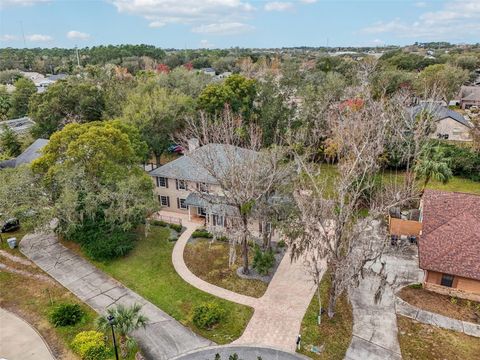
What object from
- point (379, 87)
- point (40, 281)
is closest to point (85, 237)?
point (40, 281)

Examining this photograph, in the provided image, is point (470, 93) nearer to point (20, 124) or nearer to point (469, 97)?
point (469, 97)

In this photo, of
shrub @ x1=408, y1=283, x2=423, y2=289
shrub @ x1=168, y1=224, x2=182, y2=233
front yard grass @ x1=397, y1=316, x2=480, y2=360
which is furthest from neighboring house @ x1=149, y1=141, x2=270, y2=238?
front yard grass @ x1=397, y1=316, x2=480, y2=360

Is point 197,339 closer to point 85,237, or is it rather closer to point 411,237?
point 85,237

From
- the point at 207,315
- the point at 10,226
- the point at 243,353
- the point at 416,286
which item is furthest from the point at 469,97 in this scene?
the point at 10,226

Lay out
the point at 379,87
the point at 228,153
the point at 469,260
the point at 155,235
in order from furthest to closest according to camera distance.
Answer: the point at 379,87
the point at 155,235
the point at 228,153
the point at 469,260

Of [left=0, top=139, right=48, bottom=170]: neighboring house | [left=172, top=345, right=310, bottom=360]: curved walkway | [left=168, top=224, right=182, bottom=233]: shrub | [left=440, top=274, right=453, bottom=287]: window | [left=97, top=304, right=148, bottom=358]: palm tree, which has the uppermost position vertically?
[left=0, top=139, right=48, bottom=170]: neighboring house

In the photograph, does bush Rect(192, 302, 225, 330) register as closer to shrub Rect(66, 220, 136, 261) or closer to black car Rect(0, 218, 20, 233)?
shrub Rect(66, 220, 136, 261)

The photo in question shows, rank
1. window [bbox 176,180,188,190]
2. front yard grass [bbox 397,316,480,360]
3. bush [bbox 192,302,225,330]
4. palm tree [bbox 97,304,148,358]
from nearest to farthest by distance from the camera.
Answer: palm tree [bbox 97,304,148,358] → front yard grass [bbox 397,316,480,360] → bush [bbox 192,302,225,330] → window [bbox 176,180,188,190]
